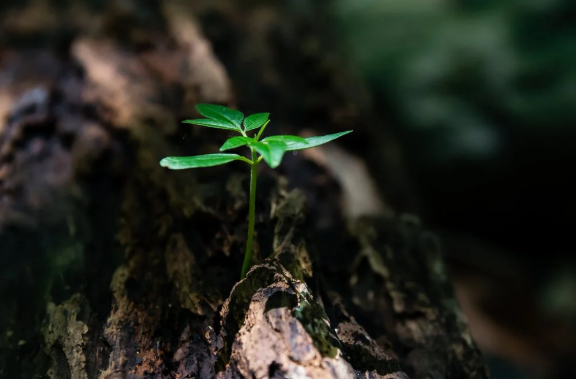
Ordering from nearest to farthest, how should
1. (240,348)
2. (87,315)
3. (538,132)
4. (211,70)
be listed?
(240,348), (87,315), (211,70), (538,132)

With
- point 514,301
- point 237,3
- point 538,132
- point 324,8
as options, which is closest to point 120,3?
point 237,3

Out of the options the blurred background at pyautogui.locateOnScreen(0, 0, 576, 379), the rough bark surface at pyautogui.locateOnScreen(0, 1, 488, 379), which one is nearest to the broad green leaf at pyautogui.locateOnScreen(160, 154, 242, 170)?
the rough bark surface at pyautogui.locateOnScreen(0, 1, 488, 379)

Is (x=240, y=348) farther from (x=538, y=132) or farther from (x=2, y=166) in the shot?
(x=538, y=132)

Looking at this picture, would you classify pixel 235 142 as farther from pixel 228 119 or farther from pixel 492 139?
pixel 492 139

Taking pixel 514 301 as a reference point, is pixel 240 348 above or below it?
below

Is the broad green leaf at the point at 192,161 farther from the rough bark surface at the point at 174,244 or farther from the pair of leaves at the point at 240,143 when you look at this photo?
the rough bark surface at the point at 174,244
